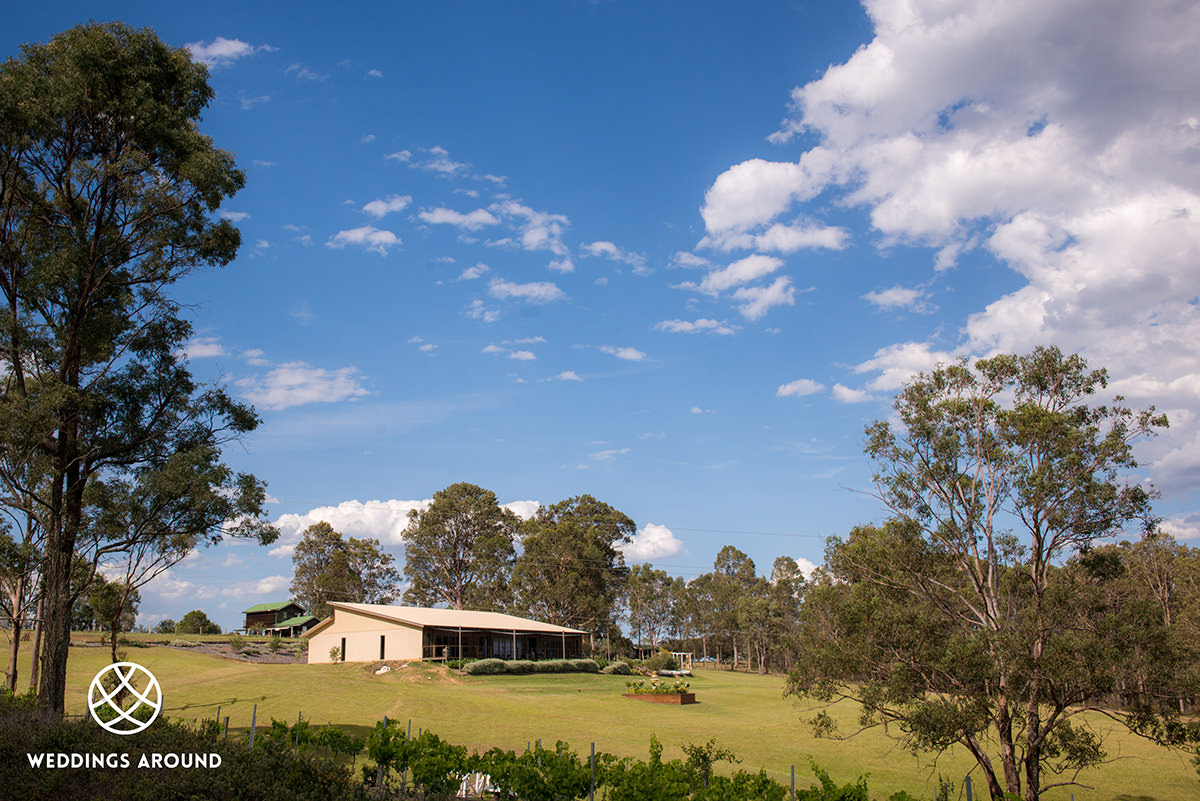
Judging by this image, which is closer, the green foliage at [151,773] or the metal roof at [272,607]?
the green foliage at [151,773]

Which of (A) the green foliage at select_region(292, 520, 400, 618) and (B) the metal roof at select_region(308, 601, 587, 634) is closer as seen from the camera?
(B) the metal roof at select_region(308, 601, 587, 634)

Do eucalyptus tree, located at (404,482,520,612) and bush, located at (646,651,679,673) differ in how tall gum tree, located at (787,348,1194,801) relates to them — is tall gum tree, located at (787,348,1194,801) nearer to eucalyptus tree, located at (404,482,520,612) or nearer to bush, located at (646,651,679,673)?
bush, located at (646,651,679,673)

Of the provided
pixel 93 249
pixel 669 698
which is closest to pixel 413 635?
pixel 669 698

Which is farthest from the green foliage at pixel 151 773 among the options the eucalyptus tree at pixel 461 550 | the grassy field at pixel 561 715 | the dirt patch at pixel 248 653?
the eucalyptus tree at pixel 461 550

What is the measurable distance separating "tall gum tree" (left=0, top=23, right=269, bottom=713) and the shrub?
27.8 metres

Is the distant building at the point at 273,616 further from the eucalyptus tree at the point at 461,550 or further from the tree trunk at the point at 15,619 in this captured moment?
the tree trunk at the point at 15,619

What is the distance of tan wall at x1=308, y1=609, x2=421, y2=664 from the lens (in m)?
45.8

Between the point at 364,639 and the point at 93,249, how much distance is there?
35.6 meters

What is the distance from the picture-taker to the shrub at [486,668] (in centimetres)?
4357

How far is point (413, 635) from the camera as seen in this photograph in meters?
45.9

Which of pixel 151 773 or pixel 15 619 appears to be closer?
pixel 151 773

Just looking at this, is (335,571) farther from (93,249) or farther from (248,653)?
(93,249)

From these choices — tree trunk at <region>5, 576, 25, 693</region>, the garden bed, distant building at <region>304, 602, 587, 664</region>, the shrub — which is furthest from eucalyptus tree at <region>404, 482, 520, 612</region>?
tree trunk at <region>5, 576, 25, 693</region>

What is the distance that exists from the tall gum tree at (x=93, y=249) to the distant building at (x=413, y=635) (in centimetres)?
2896
